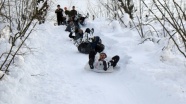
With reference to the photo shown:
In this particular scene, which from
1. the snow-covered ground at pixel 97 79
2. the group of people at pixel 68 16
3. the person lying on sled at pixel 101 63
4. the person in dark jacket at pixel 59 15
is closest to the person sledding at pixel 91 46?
the snow-covered ground at pixel 97 79

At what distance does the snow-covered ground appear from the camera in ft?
26.8

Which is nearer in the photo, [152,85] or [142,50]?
[152,85]

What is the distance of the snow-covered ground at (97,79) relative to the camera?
26.8 feet

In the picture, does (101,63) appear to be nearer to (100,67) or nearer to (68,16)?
(100,67)

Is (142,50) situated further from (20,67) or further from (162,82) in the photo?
(20,67)

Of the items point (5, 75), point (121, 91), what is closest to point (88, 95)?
point (121, 91)

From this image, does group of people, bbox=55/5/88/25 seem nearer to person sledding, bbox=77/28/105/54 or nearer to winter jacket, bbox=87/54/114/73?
person sledding, bbox=77/28/105/54

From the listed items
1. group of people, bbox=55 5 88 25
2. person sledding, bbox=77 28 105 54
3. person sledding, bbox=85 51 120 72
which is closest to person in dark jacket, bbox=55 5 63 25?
group of people, bbox=55 5 88 25

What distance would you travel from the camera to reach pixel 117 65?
10.7m

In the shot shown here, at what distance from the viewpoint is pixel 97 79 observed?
9.78 metres

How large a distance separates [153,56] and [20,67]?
14.0 feet

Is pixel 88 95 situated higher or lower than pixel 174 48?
lower

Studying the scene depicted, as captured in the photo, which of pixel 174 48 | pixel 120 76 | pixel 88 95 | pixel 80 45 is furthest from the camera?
pixel 80 45

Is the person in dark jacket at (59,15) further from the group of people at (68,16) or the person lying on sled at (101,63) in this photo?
the person lying on sled at (101,63)
